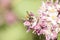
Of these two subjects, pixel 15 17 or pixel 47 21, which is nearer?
pixel 15 17

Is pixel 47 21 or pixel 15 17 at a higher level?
pixel 15 17

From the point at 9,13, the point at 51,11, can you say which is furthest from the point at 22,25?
the point at 9,13

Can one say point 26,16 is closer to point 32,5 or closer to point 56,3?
point 32,5

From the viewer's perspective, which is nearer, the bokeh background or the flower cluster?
the bokeh background

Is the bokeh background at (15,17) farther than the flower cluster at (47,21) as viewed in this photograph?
No
